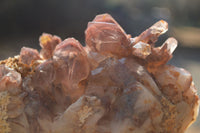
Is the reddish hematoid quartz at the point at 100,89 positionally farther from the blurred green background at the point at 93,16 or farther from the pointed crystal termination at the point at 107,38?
the blurred green background at the point at 93,16

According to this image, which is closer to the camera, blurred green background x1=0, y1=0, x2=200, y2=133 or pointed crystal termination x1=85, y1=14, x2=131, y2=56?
pointed crystal termination x1=85, y1=14, x2=131, y2=56

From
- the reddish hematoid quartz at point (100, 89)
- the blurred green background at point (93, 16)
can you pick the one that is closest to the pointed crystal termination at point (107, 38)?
the reddish hematoid quartz at point (100, 89)

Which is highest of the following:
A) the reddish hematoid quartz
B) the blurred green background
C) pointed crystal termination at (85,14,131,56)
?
the blurred green background

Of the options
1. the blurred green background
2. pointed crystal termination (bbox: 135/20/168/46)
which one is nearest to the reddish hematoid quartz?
pointed crystal termination (bbox: 135/20/168/46)

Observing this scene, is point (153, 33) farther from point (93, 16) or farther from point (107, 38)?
point (93, 16)

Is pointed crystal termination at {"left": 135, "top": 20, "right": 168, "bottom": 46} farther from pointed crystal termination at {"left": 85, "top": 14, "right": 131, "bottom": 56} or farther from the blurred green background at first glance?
the blurred green background

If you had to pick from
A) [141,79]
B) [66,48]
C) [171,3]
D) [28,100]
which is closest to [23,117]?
[28,100]

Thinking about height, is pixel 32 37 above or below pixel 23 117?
above

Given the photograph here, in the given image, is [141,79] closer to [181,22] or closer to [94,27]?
[94,27]
